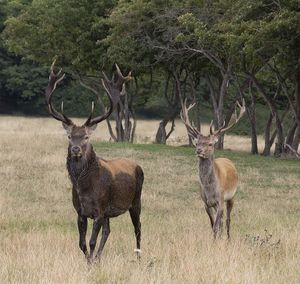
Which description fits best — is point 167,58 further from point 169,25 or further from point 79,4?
point 79,4

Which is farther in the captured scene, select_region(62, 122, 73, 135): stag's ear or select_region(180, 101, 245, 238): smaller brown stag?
select_region(180, 101, 245, 238): smaller brown stag

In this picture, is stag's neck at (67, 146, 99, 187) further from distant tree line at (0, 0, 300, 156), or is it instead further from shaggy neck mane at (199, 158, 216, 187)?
distant tree line at (0, 0, 300, 156)

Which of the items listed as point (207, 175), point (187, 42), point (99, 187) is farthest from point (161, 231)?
point (187, 42)

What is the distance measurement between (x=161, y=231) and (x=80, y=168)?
9.43 feet

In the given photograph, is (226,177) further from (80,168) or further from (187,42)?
(187,42)

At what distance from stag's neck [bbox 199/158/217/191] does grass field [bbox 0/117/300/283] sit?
66cm

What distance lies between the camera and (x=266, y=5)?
19.6m

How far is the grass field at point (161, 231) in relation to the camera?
612 cm

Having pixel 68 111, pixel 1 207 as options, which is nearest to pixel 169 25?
pixel 1 207

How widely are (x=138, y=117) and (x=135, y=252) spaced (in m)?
50.7

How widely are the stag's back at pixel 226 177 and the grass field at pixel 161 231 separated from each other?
24.7 inches

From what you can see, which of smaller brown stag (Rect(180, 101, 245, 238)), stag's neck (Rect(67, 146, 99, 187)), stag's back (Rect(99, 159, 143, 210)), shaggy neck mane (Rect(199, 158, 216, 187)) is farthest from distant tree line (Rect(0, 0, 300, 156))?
stag's neck (Rect(67, 146, 99, 187))

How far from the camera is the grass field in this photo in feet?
20.1

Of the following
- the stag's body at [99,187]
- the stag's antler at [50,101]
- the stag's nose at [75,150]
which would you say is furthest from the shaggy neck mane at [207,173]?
the stag's nose at [75,150]
